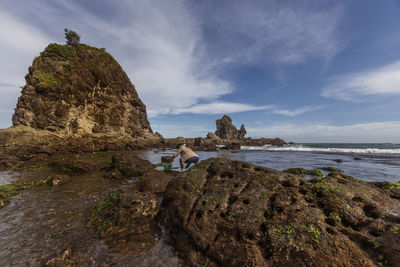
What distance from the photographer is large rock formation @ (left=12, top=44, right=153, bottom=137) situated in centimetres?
2559

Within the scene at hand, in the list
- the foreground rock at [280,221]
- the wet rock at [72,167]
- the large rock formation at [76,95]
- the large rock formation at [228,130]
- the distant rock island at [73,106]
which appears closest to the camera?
the foreground rock at [280,221]

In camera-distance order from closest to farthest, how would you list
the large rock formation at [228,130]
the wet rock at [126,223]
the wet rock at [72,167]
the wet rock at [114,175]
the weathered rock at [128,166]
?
the wet rock at [126,223] < the wet rock at [114,175] < the wet rock at [72,167] < the weathered rock at [128,166] < the large rock formation at [228,130]

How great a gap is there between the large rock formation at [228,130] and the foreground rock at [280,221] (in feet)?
292

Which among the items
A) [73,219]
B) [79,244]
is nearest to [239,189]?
[79,244]

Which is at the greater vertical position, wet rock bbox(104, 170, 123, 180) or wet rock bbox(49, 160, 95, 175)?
wet rock bbox(49, 160, 95, 175)

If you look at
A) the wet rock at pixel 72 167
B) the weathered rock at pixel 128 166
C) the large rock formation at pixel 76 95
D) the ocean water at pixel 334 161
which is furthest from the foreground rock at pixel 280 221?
the large rock formation at pixel 76 95

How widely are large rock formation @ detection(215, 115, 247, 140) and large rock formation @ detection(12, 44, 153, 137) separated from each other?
60.4 meters

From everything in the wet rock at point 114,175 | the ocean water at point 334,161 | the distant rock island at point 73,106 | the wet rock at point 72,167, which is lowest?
the ocean water at point 334,161

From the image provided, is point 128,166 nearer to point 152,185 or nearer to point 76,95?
point 152,185

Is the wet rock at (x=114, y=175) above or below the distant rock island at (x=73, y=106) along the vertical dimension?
below

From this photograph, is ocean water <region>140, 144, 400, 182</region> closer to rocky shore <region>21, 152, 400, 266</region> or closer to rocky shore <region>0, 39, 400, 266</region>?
rocky shore <region>0, 39, 400, 266</region>

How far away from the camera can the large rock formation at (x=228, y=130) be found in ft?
304

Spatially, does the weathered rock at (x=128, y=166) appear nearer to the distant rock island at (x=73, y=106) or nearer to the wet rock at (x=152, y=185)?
the wet rock at (x=152, y=185)

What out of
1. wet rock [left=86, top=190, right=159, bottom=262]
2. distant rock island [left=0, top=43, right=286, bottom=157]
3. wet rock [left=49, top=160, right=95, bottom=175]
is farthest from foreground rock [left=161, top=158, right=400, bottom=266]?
distant rock island [left=0, top=43, right=286, bottom=157]
